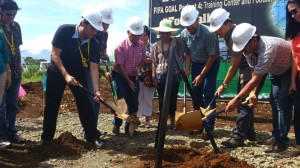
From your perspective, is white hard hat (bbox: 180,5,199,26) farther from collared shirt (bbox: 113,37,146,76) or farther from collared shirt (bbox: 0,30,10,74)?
collared shirt (bbox: 0,30,10,74)

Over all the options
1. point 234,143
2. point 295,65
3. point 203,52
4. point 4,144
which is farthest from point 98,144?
point 295,65

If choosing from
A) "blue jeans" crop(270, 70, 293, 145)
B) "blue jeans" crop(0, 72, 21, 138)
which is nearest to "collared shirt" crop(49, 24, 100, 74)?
"blue jeans" crop(0, 72, 21, 138)

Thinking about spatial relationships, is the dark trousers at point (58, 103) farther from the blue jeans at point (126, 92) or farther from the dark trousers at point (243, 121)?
the dark trousers at point (243, 121)

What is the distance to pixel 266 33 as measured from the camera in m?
8.47

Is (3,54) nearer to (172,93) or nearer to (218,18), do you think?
(172,93)

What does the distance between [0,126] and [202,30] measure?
127 inches

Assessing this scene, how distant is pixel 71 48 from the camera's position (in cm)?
470

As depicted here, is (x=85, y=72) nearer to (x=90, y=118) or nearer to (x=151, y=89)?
(x=90, y=118)

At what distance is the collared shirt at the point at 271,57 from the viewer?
3.88 m

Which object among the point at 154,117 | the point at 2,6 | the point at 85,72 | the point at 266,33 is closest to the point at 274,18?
the point at 266,33

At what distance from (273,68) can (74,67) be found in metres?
2.50

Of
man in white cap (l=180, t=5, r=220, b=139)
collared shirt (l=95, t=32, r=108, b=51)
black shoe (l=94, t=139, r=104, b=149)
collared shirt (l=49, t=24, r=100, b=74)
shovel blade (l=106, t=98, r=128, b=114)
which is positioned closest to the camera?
collared shirt (l=49, t=24, r=100, b=74)

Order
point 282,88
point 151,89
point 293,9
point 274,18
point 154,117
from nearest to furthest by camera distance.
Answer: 1. point 293,9
2. point 282,88
3. point 151,89
4. point 154,117
5. point 274,18

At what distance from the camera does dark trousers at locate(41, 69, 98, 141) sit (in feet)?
15.5
